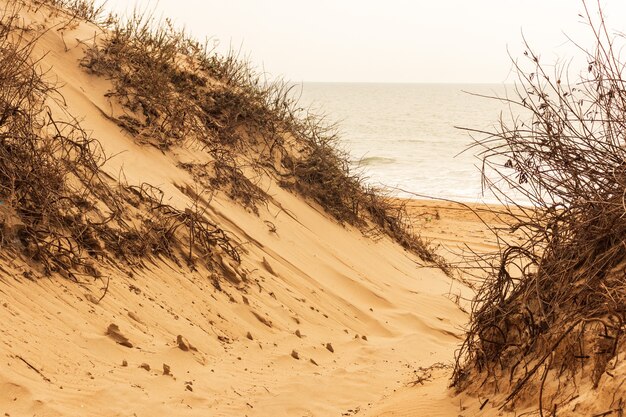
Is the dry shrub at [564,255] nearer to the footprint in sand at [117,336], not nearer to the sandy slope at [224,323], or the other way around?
the sandy slope at [224,323]

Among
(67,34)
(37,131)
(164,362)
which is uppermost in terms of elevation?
(67,34)

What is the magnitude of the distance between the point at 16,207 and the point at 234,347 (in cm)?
180

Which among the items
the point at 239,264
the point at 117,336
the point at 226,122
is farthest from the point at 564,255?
the point at 226,122

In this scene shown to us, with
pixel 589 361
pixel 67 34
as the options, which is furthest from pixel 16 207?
pixel 67 34

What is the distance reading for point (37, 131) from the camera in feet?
22.6

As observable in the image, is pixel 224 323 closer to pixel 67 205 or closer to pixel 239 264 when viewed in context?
pixel 239 264

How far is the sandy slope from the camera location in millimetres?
4699

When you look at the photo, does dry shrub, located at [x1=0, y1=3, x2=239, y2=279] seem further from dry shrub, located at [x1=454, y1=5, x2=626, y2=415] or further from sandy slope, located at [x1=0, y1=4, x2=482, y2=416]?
dry shrub, located at [x1=454, y1=5, x2=626, y2=415]

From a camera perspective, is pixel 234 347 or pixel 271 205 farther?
pixel 271 205

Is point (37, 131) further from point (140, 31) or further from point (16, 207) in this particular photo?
point (140, 31)

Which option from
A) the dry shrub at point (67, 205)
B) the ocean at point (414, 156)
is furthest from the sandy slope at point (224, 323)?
the ocean at point (414, 156)

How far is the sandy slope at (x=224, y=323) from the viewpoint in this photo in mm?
4699

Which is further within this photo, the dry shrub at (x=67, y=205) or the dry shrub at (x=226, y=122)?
the dry shrub at (x=226, y=122)

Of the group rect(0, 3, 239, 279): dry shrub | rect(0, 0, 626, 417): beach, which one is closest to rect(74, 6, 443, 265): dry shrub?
rect(0, 0, 626, 417): beach
